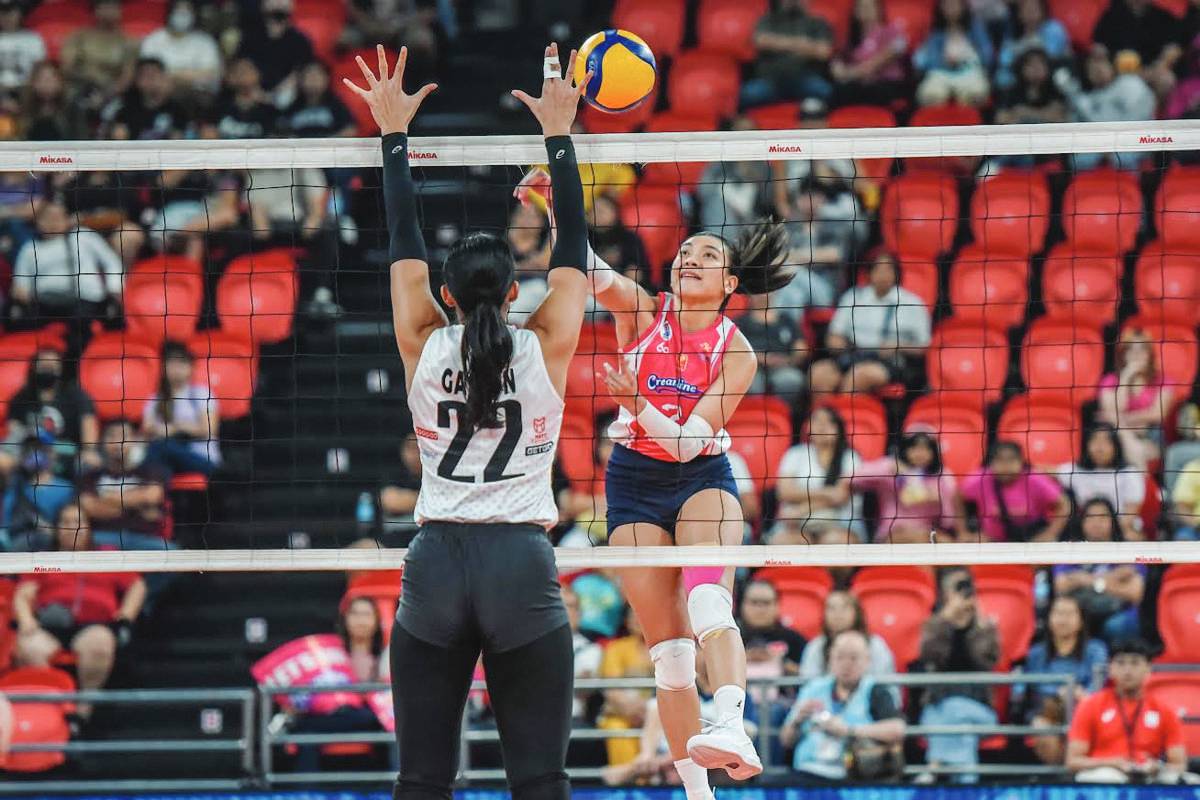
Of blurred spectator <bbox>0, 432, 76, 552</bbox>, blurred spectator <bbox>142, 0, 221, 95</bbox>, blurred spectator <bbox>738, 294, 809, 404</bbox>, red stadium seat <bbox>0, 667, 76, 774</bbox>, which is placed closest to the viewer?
red stadium seat <bbox>0, 667, 76, 774</bbox>

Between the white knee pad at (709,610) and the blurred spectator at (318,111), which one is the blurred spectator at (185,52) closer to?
the blurred spectator at (318,111)

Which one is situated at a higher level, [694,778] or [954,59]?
[954,59]

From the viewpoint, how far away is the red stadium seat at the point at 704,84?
1420 centimetres

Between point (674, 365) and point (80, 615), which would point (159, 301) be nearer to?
point (80, 615)

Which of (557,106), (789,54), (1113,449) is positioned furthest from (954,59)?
(557,106)

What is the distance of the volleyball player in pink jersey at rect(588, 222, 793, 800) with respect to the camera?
21.3ft

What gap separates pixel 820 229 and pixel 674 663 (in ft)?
22.7

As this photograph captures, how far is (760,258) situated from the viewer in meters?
6.96

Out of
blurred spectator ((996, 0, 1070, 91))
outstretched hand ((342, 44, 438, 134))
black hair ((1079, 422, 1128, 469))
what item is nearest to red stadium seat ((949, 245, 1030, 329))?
black hair ((1079, 422, 1128, 469))

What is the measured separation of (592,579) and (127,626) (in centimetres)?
325

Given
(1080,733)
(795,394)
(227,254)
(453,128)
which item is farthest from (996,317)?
(227,254)

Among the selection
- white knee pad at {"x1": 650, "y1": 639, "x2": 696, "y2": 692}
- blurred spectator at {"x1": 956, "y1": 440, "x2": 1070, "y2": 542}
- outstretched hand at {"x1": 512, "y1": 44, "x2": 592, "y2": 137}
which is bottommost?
white knee pad at {"x1": 650, "y1": 639, "x2": 696, "y2": 692}

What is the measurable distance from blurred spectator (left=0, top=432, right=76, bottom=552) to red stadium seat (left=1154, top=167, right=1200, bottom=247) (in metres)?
8.55

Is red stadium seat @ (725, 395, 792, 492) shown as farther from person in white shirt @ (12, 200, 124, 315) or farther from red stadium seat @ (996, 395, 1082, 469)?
person in white shirt @ (12, 200, 124, 315)
